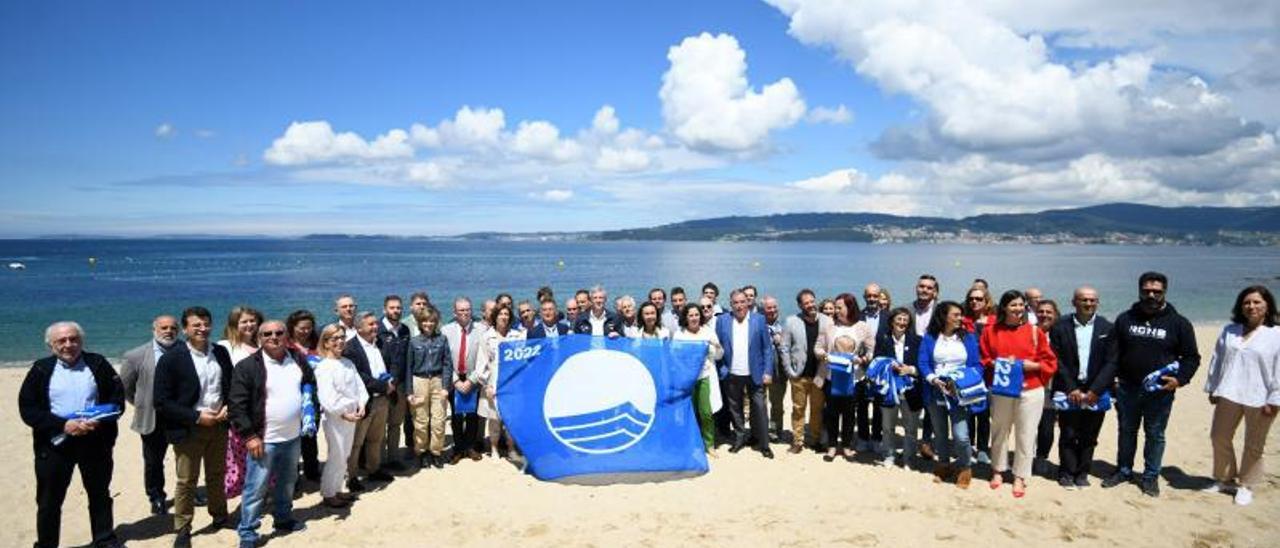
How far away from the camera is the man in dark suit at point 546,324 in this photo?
8183 mm

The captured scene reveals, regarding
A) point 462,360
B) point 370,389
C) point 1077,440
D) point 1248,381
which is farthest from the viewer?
point 462,360

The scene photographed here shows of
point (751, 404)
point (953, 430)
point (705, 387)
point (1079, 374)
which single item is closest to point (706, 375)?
point (705, 387)

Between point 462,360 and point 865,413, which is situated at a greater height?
point 462,360

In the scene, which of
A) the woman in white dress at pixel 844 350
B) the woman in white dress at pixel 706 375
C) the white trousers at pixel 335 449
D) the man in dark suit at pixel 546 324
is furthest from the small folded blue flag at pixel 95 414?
the woman in white dress at pixel 844 350

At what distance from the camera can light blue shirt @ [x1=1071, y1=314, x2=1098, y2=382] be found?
7.23 metres

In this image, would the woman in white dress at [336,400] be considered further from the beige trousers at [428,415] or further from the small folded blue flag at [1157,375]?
the small folded blue flag at [1157,375]

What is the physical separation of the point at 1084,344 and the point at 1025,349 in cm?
90

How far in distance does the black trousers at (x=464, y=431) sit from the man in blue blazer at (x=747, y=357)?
126 inches

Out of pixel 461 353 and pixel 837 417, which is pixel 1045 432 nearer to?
pixel 837 417

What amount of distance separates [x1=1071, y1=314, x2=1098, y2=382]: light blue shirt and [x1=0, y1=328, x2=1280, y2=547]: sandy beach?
50.5 inches

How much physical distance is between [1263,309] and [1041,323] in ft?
6.18

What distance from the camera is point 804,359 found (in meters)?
8.39

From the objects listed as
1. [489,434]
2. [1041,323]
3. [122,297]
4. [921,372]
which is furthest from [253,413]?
[122,297]

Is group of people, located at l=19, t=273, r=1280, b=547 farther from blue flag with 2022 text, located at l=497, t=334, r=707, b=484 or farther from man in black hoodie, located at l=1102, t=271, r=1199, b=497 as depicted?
blue flag with 2022 text, located at l=497, t=334, r=707, b=484
